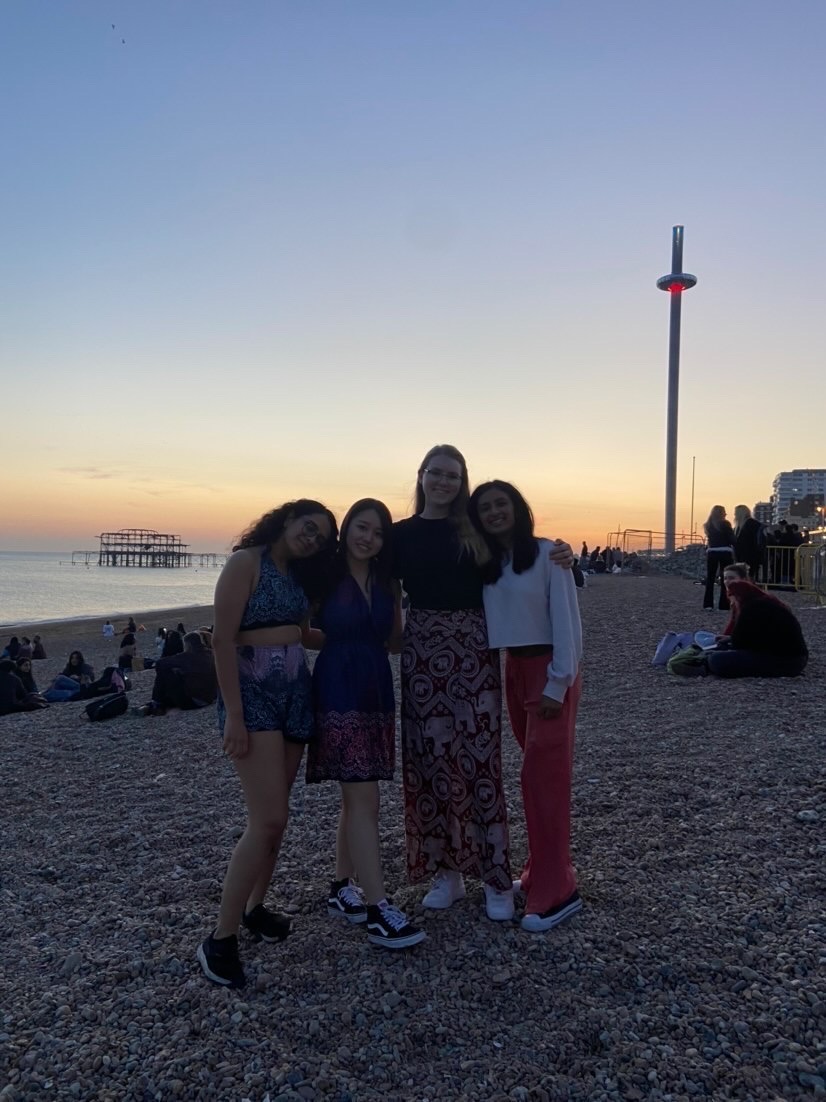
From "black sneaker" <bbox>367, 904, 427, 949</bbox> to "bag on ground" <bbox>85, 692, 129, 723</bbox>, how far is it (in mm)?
6761

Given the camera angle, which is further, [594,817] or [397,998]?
[594,817]

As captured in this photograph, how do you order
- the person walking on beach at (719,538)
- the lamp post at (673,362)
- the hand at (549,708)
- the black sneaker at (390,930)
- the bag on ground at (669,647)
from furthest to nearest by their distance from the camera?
the lamp post at (673,362) < the person walking on beach at (719,538) < the bag on ground at (669,647) < the hand at (549,708) < the black sneaker at (390,930)

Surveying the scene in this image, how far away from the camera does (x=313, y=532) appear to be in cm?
333

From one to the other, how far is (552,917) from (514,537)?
158 cm

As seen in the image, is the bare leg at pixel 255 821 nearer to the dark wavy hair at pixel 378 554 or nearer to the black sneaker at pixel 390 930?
the black sneaker at pixel 390 930

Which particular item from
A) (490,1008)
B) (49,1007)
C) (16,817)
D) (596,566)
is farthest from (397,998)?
(596,566)

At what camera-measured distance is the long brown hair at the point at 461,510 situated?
3.44 m

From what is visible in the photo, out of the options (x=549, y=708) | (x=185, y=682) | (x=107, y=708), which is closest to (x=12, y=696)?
(x=107, y=708)

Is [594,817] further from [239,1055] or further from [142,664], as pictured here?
[142,664]

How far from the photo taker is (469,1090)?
2.51 meters

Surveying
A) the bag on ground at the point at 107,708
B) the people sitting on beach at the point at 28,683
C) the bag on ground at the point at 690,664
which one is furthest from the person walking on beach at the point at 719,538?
the people sitting on beach at the point at 28,683

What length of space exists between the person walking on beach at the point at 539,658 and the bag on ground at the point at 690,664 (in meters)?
6.06

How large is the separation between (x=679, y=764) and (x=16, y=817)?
4.57m

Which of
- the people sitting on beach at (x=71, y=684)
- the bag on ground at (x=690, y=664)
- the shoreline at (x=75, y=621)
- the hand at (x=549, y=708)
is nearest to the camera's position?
the hand at (x=549, y=708)
